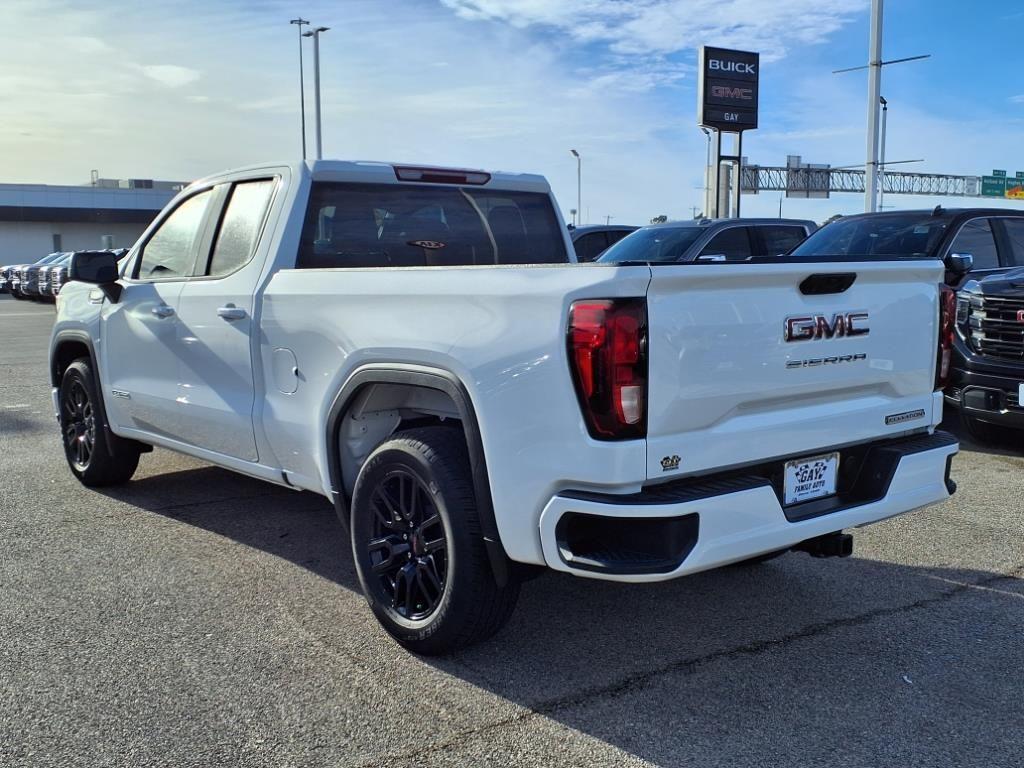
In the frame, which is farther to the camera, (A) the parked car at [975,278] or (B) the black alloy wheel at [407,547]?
(A) the parked car at [975,278]

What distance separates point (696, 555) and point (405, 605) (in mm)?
1266

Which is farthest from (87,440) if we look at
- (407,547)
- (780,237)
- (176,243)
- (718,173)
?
(718,173)

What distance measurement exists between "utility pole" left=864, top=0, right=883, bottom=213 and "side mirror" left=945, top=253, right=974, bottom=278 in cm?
1306

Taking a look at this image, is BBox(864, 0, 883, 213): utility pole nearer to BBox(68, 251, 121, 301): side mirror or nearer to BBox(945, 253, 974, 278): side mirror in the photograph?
BBox(945, 253, 974, 278): side mirror

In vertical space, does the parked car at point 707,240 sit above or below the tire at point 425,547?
above

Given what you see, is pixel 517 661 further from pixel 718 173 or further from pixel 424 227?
pixel 718 173

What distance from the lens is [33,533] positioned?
216 inches

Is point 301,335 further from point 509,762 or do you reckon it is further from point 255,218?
point 509,762

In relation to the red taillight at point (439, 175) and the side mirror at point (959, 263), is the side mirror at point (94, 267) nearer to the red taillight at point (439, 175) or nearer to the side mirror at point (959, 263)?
the red taillight at point (439, 175)

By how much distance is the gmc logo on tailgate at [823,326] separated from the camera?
11.5ft

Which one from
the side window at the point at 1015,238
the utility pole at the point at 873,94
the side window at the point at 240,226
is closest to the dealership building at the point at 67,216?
the utility pole at the point at 873,94

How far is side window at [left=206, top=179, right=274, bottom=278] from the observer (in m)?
4.92

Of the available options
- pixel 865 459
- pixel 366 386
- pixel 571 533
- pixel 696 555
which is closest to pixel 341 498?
pixel 366 386

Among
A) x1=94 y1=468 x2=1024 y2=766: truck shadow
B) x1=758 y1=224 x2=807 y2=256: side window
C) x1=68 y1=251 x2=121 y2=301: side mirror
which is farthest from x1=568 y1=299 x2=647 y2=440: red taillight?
x1=758 y1=224 x2=807 y2=256: side window
